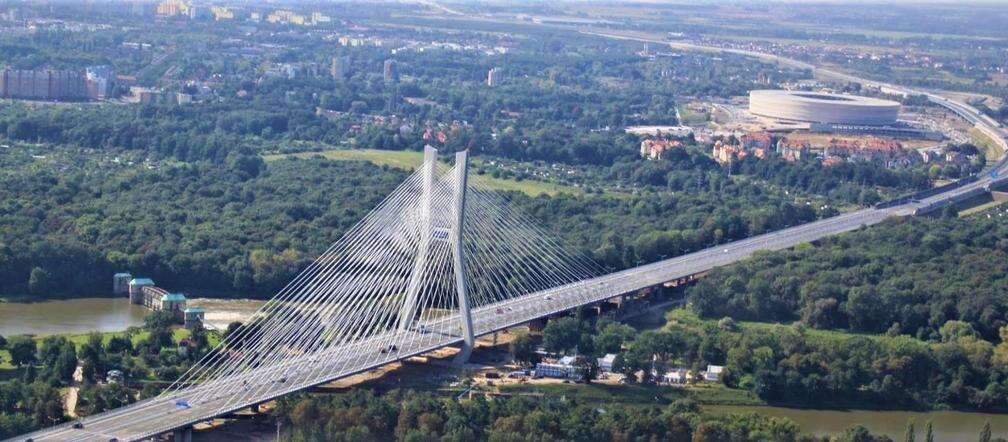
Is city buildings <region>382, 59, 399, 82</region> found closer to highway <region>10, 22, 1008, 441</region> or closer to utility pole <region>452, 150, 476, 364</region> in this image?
highway <region>10, 22, 1008, 441</region>

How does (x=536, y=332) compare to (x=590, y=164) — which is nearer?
(x=536, y=332)

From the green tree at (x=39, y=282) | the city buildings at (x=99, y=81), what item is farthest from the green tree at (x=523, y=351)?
the city buildings at (x=99, y=81)

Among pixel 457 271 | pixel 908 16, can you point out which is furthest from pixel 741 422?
pixel 908 16

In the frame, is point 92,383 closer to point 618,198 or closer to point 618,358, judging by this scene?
point 618,358

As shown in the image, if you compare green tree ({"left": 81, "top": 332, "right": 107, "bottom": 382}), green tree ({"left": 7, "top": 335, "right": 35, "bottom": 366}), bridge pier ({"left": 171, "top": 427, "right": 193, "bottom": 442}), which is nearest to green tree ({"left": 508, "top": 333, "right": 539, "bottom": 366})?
green tree ({"left": 81, "top": 332, "right": 107, "bottom": 382})

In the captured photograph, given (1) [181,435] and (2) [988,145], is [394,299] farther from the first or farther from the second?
(2) [988,145]

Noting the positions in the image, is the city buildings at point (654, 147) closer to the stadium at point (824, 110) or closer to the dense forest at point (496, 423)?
A: the stadium at point (824, 110)
